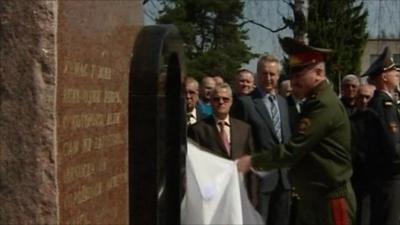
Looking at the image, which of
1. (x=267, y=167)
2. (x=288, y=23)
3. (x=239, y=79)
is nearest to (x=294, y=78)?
(x=267, y=167)

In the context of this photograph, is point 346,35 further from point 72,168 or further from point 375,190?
point 72,168

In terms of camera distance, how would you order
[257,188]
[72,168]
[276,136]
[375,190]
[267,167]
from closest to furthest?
[72,168]
[267,167]
[257,188]
[276,136]
[375,190]

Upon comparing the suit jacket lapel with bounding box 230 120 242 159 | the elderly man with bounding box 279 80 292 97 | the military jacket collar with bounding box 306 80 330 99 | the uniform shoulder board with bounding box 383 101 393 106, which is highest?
the military jacket collar with bounding box 306 80 330 99

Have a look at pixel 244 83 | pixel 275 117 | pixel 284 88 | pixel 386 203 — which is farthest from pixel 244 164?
pixel 284 88

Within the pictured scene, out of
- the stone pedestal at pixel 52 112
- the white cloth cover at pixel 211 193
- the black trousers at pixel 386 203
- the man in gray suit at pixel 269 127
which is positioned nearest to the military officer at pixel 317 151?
the white cloth cover at pixel 211 193

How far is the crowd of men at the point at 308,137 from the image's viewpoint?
5.46 m

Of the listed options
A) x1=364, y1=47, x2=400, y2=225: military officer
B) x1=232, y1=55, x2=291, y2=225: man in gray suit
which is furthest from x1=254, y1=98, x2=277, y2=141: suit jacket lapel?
x1=364, y1=47, x2=400, y2=225: military officer

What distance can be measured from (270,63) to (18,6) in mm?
4782

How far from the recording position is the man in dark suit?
6.91 meters

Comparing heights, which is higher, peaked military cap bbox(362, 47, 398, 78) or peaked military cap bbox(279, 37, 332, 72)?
peaked military cap bbox(279, 37, 332, 72)

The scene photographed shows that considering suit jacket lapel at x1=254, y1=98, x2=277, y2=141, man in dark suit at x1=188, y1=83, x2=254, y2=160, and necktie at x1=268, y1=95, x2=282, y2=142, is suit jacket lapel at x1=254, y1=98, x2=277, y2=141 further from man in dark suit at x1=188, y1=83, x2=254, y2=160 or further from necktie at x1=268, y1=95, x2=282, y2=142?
man in dark suit at x1=188, y1=83, x2=254, y2=160

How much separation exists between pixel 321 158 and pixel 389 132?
2.32 m

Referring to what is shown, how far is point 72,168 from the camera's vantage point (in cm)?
317

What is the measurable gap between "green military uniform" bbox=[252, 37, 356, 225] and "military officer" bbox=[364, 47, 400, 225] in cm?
211
